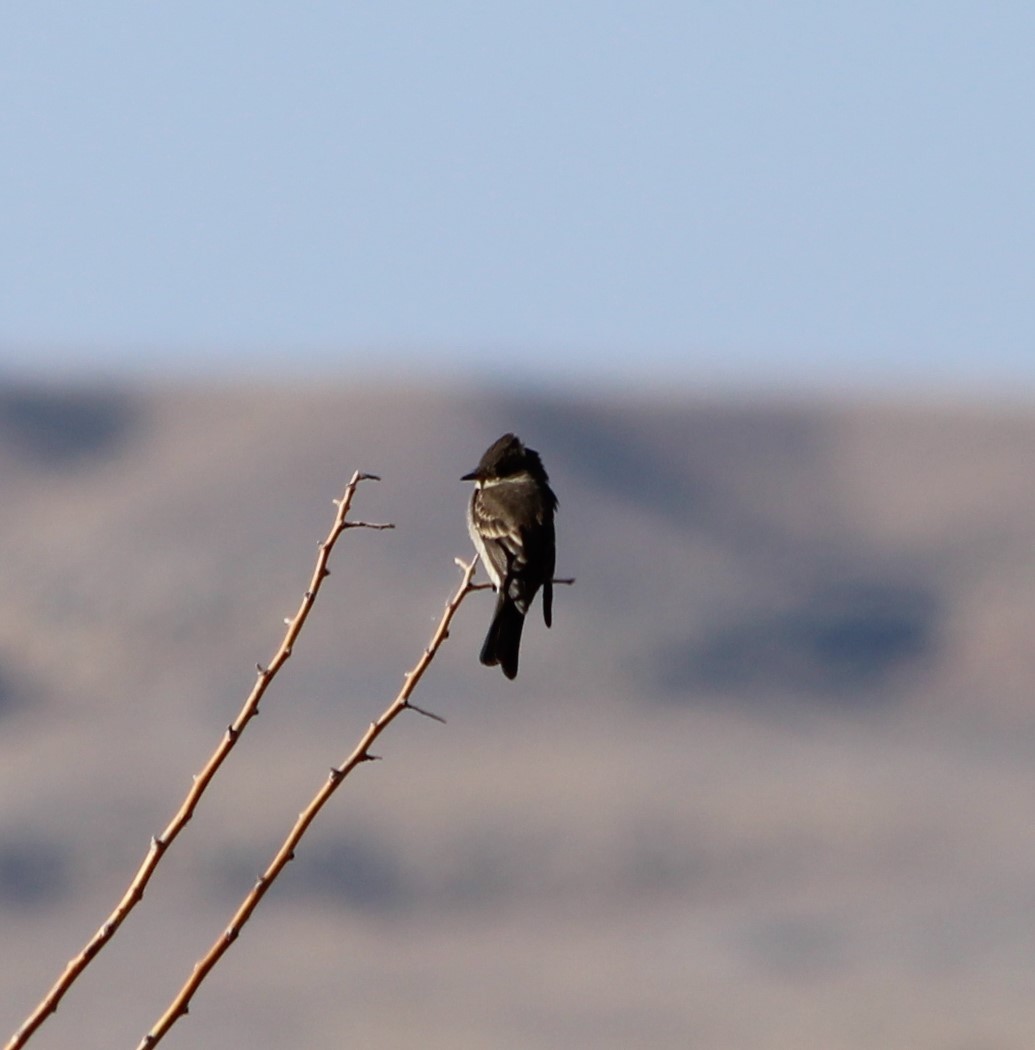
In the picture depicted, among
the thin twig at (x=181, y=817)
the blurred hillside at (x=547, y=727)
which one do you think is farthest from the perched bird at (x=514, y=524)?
the blurred hillside at (x=547, y=727)

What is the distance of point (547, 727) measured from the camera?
439 ft

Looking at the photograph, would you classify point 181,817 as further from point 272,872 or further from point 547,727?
point 547,727

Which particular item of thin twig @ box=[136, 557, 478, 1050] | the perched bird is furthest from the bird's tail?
thin twig @ box=[136, 557, 478, 1050]

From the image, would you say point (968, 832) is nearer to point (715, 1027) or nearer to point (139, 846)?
point (715, 1027)

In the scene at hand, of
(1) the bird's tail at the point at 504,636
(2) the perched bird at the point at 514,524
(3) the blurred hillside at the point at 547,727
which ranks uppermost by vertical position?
(2) the perched bird at the point at 514,524

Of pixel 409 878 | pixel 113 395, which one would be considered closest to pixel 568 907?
pixel 409 878

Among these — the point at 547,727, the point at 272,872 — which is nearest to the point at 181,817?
the point at 272,872

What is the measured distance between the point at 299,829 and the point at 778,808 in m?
124

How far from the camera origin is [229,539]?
13488 cm

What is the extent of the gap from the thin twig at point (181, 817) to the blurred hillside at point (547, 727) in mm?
90461

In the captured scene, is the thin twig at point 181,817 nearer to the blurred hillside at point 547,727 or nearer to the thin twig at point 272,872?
the thin twig at point 272,872

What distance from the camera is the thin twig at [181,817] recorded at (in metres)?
4.22

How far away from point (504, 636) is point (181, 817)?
3761mm

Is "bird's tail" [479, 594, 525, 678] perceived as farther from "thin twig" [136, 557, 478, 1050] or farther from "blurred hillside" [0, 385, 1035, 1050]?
"blurred hillside" [0, 385, 1035, 1050]
